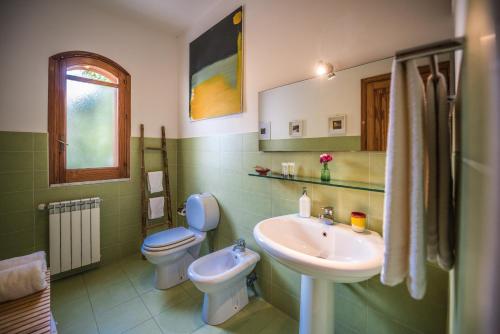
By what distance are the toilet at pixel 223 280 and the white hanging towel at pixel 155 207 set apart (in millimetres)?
1092

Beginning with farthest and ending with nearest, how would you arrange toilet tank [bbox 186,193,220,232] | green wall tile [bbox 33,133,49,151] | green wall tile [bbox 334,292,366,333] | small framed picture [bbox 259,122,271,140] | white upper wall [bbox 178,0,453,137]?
toilet tank [bbox 186,193,220,232] → green wall tile [bbox 33,133,49,151] → small framed picture [bbox 259,122,271,140] → green wall tile [bbox 334,292,366,333] → white upper wall [bbox 178,0,453,137]

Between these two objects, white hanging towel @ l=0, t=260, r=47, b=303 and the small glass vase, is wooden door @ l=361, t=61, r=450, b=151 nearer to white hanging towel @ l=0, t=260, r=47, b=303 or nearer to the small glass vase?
the small glass vase

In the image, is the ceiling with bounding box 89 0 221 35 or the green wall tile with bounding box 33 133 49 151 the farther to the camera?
the ceiling with bounding box 89 0 221 35

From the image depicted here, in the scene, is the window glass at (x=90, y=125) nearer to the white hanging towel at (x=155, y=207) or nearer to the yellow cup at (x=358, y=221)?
the white hanging towel at (x=155, y=207)

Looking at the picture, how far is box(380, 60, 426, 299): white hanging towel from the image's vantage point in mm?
483

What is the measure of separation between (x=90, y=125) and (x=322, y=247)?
242 cm

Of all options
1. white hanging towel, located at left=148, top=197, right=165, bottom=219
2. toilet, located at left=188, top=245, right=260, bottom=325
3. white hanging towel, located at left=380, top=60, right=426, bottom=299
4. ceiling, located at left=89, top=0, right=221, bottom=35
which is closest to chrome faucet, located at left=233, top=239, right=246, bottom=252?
toilet, located at left=188, top=245, right=260, bottom=325

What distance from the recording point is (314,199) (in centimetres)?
139

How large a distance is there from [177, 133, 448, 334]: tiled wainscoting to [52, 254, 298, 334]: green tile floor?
0.21 m

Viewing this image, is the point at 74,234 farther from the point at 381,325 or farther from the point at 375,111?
the point at 375,111

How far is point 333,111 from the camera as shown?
127 cm

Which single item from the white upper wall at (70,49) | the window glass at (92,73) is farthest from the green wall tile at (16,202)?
the window glass at (92,73)

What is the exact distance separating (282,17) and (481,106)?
1.59m

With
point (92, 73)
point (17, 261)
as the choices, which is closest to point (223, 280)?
point (17, 261)
